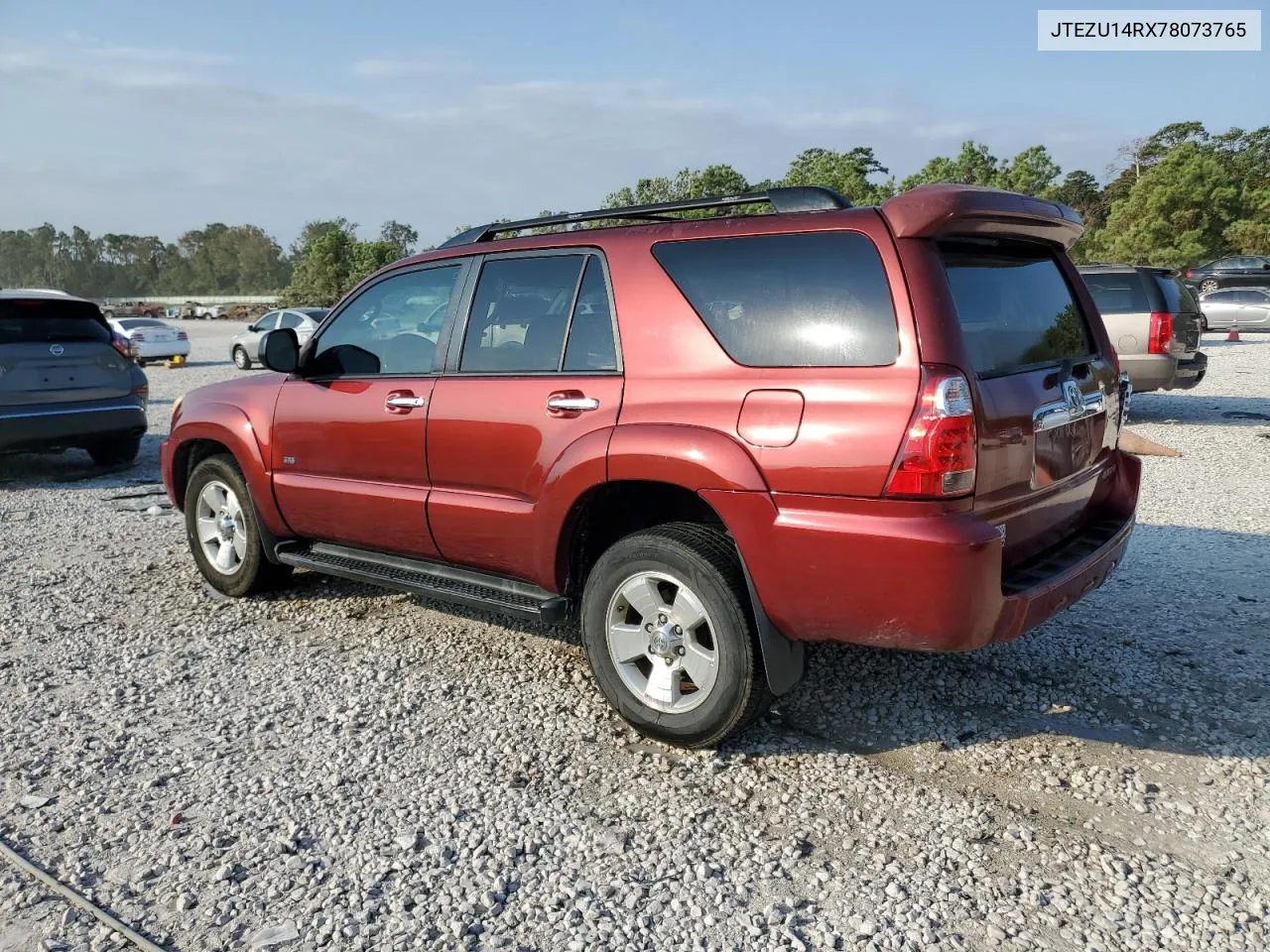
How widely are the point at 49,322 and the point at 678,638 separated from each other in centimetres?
787

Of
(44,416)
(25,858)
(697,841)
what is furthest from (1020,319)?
(44,416)

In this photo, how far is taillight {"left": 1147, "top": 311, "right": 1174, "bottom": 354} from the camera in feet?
35.5

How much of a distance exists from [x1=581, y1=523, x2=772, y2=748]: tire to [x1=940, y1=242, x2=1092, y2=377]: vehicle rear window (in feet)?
3.66

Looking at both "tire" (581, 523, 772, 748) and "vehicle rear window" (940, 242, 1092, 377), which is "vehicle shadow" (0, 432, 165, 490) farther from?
"vehicle rear window" (940, 242, 1092, 377)

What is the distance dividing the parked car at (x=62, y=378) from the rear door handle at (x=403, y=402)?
19.1 ft

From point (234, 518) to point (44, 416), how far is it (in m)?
4.46

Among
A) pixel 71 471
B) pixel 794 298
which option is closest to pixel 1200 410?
pixel 794 298

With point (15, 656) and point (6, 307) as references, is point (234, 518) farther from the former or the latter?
point (6, 307)

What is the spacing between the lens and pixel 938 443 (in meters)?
2.91

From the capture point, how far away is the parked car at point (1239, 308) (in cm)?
2694

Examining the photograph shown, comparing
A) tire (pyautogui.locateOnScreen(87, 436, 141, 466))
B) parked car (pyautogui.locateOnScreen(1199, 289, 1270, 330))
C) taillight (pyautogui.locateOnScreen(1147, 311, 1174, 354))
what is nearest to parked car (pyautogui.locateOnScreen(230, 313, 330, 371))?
tire (pyautogui.locateOnScreen(87, 436, 141, 466))

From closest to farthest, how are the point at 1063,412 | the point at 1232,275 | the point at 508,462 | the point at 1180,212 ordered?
the point at 1063,412 < the point at 508,462 < the point at 1232,275 < the point at 1180,212

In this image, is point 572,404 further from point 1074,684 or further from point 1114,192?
point 1114,192

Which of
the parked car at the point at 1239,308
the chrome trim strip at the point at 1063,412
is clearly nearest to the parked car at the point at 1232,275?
the parked car at the point at 1239,308
